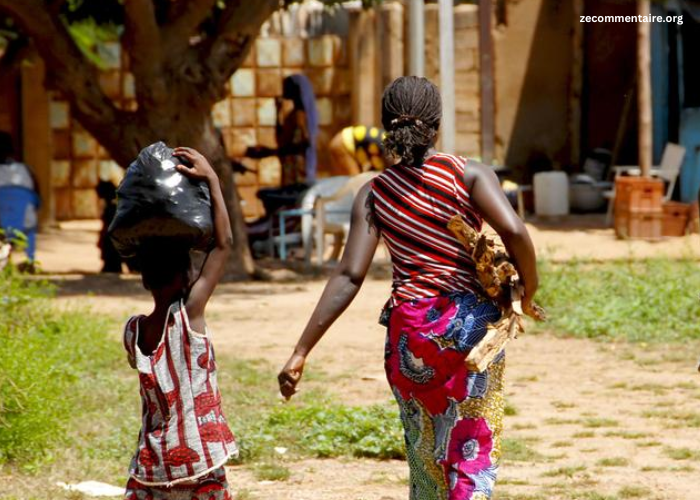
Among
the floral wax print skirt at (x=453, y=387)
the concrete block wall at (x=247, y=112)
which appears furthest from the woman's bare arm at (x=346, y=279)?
the concrete block wall at (x=247, y=112)

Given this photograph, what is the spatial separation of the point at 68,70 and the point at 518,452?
25.4 ft

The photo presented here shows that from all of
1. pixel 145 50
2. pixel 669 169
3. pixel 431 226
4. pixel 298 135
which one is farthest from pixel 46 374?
pixel 669 169

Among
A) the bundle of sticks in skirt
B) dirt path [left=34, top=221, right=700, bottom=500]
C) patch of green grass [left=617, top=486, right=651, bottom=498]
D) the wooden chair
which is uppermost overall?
the bundle of sticks in skirt

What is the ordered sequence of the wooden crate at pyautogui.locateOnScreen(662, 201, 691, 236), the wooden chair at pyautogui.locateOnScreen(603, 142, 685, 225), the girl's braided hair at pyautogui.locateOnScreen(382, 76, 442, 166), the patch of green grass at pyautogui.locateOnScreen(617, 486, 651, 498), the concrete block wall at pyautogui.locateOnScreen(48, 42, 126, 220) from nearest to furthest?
the girl's braided hair at pyautogui.locateOnScreen(382, 76, 442, 166), the patch of green grass at pyautogui.locateOnScreen(617, 486, 651, 498), the wooden crate at pyautogui.locateOnScreen(662, 201, 691, 236), the wooden chair at pyautogui.locateOnScreen(603, 142, 685, 225), the concrete block wall at pyautogui.locateOnScreen(48, 42, 126, 220)

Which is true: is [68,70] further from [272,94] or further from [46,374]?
[272,94]

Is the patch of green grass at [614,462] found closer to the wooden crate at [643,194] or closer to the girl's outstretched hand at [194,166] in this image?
the girl's outstretched hand at [194,166]

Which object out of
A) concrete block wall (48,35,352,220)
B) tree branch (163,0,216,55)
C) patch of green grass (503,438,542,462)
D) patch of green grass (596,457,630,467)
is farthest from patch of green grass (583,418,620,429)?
concrete block wall (48,35,352,220)

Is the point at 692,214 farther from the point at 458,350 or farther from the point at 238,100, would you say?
the point at 458,350

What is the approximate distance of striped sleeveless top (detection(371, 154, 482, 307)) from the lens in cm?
372

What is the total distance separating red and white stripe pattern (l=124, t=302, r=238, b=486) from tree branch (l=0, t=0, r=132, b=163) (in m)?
8.84

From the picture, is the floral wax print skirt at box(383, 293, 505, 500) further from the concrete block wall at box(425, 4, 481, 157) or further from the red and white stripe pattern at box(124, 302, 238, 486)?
the concrete block wall at box(425, 4, 481, 157)

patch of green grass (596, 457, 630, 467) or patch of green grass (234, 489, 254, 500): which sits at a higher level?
patch of green grass (234, 489, 254, 500)

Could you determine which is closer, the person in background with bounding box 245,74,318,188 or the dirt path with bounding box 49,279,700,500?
the dirt path with bounding box 49,279,700,500

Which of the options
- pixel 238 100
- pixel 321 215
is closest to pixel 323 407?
pixel 321 215
